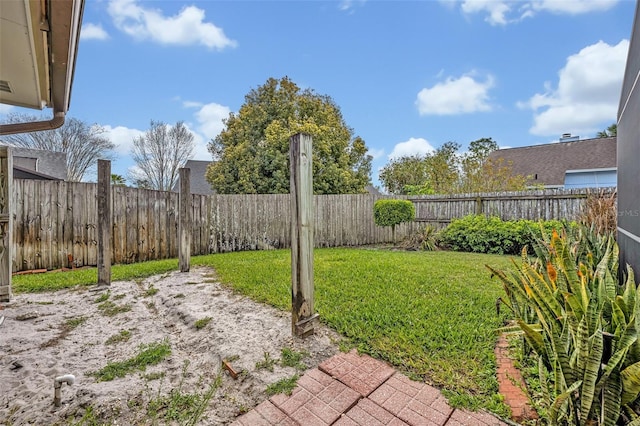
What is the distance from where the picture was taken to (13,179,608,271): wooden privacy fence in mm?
5367

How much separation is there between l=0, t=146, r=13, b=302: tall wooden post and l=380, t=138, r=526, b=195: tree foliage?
1253 cm

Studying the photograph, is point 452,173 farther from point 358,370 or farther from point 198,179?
point 198,179

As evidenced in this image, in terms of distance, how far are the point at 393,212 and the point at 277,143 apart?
5.89 metres

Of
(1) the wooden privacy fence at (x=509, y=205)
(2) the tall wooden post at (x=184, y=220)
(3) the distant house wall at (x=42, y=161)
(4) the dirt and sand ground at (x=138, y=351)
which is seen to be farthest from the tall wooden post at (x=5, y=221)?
(3) the distant house wall at (x=42, y=161)

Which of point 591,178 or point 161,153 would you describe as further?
point 161,153

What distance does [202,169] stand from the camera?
20.1m

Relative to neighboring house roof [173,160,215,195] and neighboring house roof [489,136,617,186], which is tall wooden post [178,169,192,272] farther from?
neighboring house roof [489,136,617,186]

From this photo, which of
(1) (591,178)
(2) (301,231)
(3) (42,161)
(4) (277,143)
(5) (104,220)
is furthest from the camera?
(1) (591,178)

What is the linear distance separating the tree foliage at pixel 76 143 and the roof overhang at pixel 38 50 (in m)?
18.0

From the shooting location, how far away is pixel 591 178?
594 inches

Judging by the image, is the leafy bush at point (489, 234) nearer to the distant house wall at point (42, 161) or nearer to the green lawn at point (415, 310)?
the green lawn at point (415, 310)

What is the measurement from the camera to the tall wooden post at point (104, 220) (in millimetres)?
4379

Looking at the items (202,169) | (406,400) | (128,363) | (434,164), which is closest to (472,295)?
(406,400)

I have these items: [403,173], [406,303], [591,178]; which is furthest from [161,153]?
[591,178]
